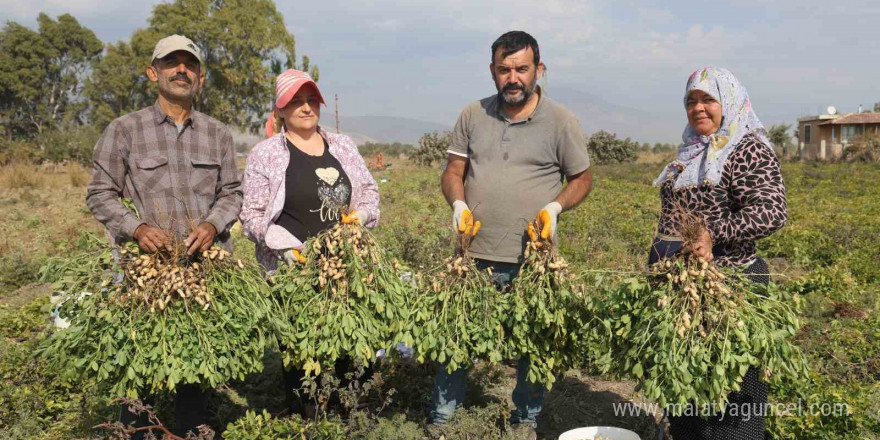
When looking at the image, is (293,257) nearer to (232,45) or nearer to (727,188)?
(727,188)

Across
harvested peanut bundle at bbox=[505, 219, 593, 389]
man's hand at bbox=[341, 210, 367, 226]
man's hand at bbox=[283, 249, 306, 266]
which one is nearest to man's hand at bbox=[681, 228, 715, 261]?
harvested peanut bundle at bbox=[505, 219, 593, 389]

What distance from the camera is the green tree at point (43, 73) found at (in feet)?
124

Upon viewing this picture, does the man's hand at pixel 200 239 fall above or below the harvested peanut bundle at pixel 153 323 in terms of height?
above

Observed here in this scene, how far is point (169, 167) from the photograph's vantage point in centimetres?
309

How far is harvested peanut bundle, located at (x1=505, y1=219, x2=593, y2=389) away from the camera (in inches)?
109

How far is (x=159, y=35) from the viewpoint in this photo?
3080 centimetres

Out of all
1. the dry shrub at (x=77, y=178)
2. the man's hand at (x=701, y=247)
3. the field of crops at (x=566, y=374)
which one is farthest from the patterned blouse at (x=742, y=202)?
the dry shrub at (x=77, y=178)

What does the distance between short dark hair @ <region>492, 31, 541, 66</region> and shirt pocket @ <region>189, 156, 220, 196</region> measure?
1551 millimetres

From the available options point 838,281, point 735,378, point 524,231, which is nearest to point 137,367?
point 524,231

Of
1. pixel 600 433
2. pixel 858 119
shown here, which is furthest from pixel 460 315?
pixel 858 119

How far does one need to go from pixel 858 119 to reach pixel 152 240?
36.1 m

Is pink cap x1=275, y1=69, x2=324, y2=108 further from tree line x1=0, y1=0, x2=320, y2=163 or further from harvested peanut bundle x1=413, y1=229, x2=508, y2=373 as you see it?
tree line x1=0, y1=0, x2=320, y2=163

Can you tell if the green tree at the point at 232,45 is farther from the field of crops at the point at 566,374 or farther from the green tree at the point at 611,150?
the field of crops at the point at 566,374

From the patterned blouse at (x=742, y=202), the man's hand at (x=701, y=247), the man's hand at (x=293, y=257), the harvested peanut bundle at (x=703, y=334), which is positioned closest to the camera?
the harvested peanut bundle at (x=703, y=334)
